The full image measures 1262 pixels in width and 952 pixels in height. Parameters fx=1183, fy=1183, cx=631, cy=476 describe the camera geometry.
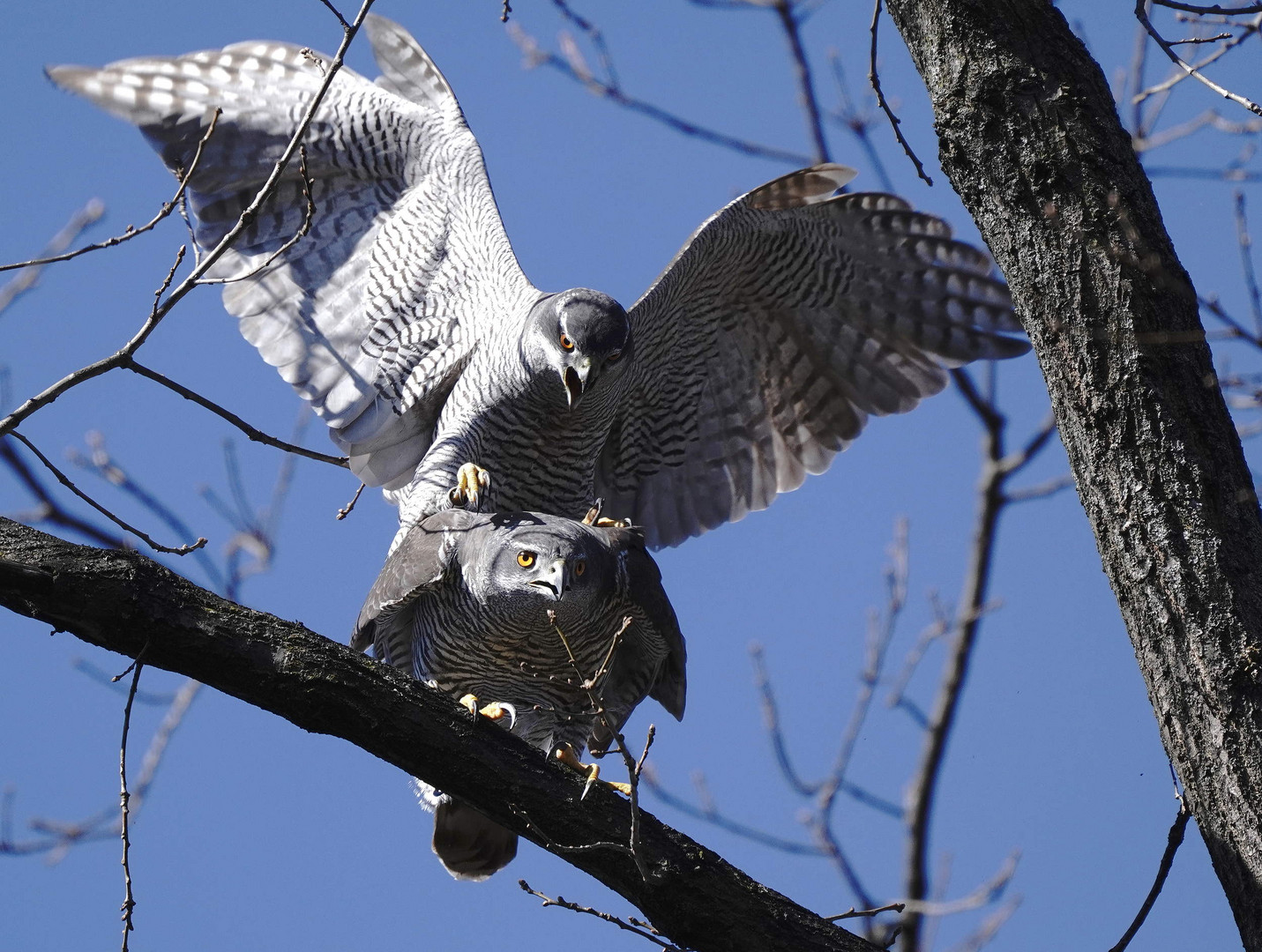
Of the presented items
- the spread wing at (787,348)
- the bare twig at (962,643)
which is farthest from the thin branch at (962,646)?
the spread wing at (787,348)

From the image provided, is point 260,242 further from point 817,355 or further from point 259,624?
point 259,624

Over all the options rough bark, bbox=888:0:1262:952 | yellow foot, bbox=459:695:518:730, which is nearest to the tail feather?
yellow foot, bbox=459:695:518:730

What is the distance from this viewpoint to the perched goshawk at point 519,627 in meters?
4.10

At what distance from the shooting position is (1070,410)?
2.79m

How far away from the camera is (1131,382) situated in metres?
2.71

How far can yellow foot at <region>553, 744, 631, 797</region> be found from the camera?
2978mm

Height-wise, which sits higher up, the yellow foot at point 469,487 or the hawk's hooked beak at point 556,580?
the yellow foot at point 469,487

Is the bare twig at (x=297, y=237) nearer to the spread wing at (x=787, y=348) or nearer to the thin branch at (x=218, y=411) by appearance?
the thin branch at (x=218, y=411)

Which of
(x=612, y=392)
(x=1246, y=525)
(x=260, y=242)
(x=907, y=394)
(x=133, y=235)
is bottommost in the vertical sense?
(x=1246, y=525)

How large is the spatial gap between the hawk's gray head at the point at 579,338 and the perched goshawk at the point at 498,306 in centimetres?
22

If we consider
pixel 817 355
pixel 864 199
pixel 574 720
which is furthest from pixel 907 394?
pixel 574 720

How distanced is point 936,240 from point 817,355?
77 centimetres

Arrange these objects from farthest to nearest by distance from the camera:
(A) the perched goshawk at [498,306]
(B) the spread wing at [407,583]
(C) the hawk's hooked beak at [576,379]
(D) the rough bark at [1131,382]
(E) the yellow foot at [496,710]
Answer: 1. (A) the perched goshawk at [498,306]
2. (C) the hawk's hooked beak at [576,379]
3. (B) the spread wing at [407,583]
4. (E) the yellow foot at [496,710]
5. (D) the rough bark at [1131,382]

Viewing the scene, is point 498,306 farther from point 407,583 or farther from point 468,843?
point 468,843
